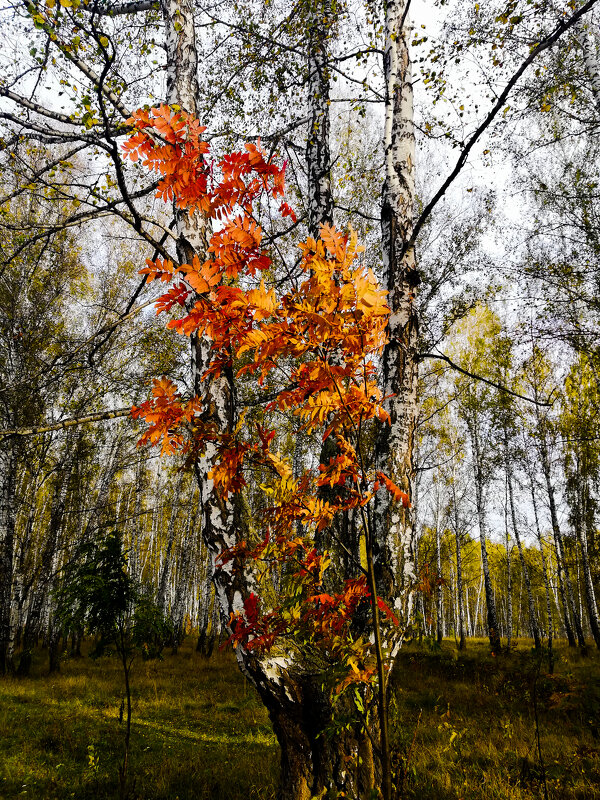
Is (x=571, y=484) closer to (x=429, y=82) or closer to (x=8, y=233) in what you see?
(x=429, y=82)

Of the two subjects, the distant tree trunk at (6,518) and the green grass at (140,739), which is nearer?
the green grass at (140,739)

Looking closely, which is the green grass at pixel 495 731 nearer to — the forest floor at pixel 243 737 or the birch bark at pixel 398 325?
the forest floor at pixel 243 737

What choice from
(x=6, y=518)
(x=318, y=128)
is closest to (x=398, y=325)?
(x=318, y=128)

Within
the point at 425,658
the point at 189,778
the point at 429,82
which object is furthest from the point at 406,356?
the point at 425,658

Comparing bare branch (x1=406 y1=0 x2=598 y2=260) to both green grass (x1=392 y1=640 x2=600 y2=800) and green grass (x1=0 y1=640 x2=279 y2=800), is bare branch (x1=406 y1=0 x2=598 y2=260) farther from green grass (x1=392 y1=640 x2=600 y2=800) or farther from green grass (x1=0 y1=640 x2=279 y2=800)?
green grass (x1=0 y1=640 x2=279 y2=800)

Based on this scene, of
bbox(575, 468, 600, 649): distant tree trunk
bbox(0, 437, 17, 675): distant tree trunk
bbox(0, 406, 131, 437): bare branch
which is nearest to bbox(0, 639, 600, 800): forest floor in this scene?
bbox(0, 437, 17, 675): distant tree trunk

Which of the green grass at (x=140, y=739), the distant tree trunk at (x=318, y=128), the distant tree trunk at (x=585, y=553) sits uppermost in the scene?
the distant tree trunk at (x=318, y=128)

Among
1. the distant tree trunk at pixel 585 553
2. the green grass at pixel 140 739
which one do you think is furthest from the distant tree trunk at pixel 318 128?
the distant tree trunk at pixel 585 553

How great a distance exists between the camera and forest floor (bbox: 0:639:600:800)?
4.12m

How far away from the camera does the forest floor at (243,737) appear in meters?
4.12

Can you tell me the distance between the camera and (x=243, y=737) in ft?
20.1

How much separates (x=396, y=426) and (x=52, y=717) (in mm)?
7515

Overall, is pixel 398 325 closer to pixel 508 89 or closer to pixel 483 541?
pixel 508 89

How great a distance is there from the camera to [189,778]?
14.7 feet
